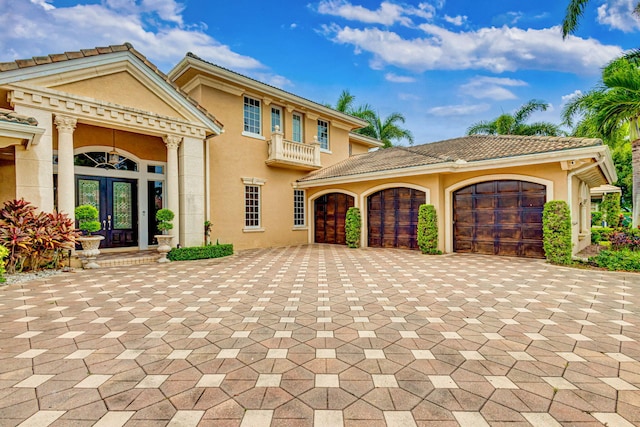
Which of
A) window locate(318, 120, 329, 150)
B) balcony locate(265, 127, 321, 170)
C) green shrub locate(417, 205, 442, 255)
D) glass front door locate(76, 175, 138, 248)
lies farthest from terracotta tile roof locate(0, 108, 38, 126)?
window locate(318, 120, 329, 150)

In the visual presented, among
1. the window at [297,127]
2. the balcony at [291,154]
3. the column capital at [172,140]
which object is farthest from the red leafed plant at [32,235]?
the window at [297,127]

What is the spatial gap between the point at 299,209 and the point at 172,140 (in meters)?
6.95

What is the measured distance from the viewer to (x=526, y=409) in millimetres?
2180

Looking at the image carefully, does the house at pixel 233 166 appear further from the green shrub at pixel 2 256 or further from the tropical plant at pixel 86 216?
the green shrub at pixel 2 256

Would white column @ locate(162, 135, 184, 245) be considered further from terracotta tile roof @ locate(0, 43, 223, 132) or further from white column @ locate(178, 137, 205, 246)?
terracotta tile roof @ locate(0, 43, 223, 132)

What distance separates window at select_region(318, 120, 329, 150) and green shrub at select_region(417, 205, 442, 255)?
7245mm

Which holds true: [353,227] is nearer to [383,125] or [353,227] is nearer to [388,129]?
[388,129]

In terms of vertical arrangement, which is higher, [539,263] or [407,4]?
[407,4]

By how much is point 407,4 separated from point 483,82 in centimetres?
1151

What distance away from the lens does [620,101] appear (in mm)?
9188

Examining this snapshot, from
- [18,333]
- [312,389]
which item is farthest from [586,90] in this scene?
[18,333]

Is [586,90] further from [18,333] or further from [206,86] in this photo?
[18,333]

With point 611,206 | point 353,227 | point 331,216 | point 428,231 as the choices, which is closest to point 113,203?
point 331,216

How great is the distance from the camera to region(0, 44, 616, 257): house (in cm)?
752
